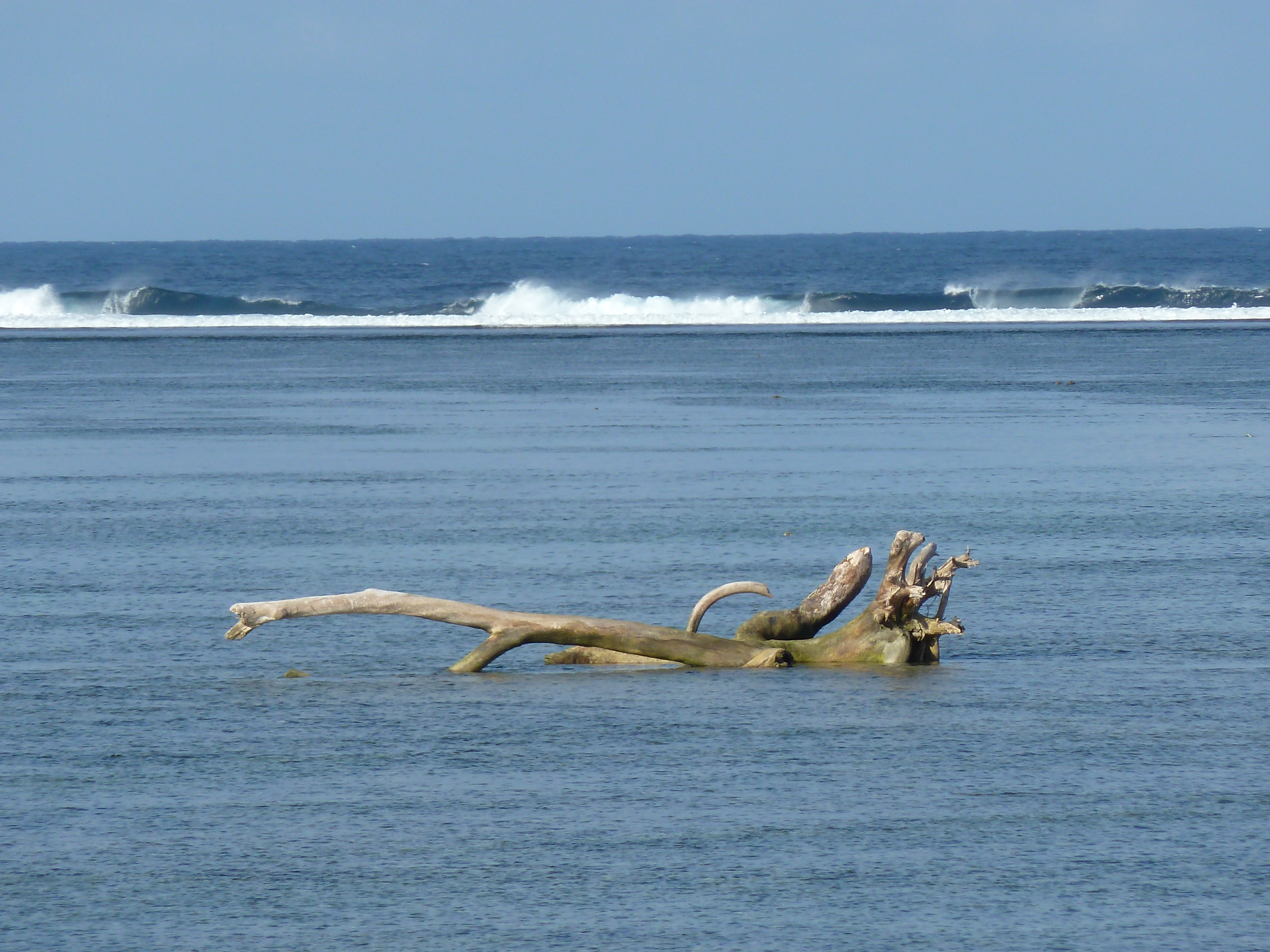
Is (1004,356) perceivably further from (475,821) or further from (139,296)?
(139,296)

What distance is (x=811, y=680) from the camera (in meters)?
9.99

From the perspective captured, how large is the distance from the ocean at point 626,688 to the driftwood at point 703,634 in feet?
0.65

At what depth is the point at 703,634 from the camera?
10.6 meters

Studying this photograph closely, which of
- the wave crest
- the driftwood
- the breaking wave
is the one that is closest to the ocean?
the driftwood

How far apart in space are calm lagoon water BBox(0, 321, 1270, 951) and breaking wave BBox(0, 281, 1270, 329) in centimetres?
3931

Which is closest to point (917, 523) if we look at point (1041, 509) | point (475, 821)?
point (1041, 509)

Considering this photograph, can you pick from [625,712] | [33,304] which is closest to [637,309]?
[33,304]

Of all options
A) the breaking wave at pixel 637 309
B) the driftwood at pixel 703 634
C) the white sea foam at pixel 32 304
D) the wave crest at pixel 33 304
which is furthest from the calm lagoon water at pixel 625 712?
the wave crest at pixel 33 304

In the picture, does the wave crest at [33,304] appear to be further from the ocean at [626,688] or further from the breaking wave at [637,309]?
the ocean at [626,688]

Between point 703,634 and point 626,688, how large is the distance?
890mm

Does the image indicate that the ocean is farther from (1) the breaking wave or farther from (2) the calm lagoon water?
(1) the breaking wave

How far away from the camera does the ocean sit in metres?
6.42

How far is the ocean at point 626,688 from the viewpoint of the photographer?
21.1 ft

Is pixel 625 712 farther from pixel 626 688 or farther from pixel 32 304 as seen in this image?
pixel 32 304
